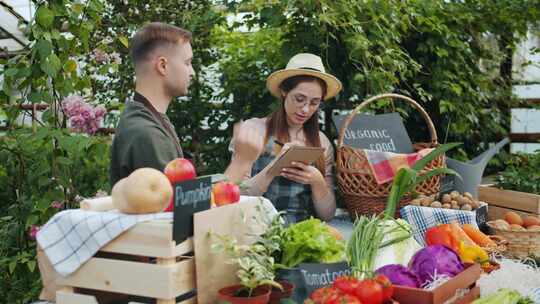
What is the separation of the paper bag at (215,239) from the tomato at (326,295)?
27 centimetres

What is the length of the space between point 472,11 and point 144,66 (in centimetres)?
356

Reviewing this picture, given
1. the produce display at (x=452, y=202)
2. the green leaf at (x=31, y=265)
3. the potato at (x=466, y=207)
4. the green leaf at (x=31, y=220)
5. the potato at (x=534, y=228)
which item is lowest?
the green leaf at (x=31, y=265)

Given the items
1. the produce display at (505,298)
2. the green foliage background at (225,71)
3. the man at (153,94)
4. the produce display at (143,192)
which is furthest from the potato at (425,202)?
the produce display at (143,192)

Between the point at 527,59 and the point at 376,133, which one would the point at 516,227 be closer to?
the point at 376,133

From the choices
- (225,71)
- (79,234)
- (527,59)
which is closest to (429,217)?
(79,234)

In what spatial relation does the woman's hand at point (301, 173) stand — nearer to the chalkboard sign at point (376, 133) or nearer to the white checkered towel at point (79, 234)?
the chalkboard sign at point (376, 133)

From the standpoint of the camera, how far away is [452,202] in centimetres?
292

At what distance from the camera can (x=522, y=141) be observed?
22.6 feet

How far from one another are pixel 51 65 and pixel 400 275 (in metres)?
1.95

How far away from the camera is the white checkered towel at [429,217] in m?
2.77

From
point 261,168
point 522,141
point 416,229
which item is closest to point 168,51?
point 261,168

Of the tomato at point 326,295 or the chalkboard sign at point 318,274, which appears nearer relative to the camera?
the tomato at point 326,295

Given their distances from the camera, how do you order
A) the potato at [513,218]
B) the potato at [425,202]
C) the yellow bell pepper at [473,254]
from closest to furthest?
the yellow bell pepper at [473,254] < the potato at [513,218] < the potato at [425,202]

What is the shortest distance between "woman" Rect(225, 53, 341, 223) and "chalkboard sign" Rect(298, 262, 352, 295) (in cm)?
128
